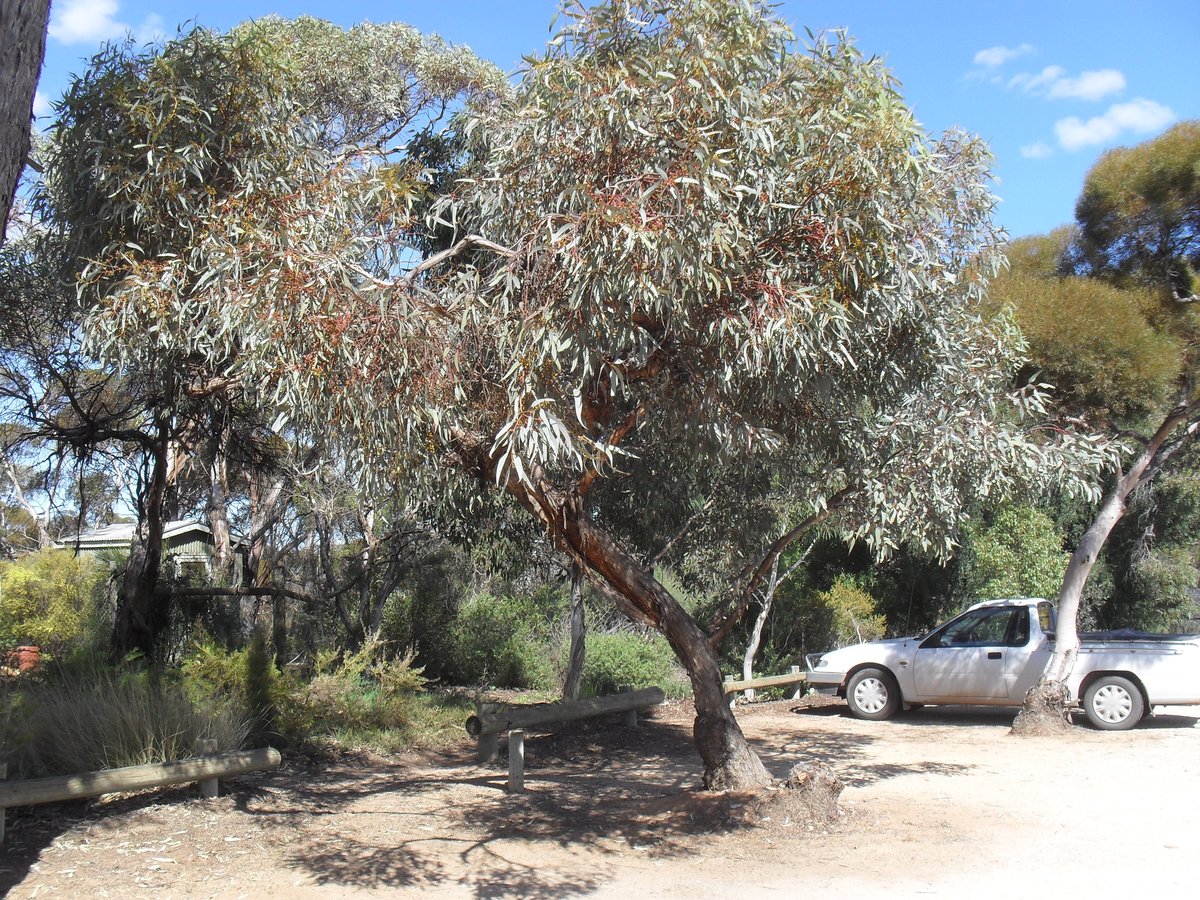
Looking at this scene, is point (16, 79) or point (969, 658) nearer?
point (16, 79)

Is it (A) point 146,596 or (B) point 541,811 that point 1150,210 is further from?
(A) point 146,596

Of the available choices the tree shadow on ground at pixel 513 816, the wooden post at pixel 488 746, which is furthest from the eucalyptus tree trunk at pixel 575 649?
the wooden post at pixel 488 746

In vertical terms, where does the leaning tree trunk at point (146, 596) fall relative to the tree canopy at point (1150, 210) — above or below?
below

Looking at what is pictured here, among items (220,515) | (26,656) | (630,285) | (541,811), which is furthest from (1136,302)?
(26,656)

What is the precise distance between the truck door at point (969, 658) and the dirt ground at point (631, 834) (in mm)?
2112

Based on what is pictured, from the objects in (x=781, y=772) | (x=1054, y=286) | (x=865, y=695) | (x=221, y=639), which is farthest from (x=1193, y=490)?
(x=221, y=639)

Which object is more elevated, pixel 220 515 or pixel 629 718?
pixel 220 515

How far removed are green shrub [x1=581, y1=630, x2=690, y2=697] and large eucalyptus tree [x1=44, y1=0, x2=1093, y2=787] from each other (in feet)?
26.8

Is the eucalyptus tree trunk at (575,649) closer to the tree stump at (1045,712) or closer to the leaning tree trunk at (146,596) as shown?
the leaning tree trunk at (146,596)

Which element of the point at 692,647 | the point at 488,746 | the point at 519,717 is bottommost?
the point at 488,746

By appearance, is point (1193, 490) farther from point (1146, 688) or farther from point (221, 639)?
point (221, 639)

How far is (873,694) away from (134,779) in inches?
367

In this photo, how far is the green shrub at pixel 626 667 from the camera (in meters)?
16.4

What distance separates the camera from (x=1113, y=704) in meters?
11.9
